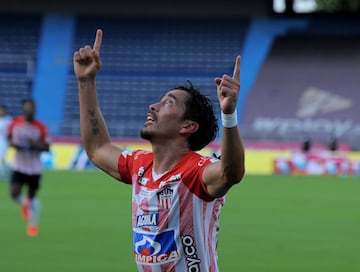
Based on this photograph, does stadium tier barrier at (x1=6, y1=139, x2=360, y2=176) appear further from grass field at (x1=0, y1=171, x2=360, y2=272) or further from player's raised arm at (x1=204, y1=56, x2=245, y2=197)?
player's raised arm at (x1=204, y1=56, x2=245, y2=197)

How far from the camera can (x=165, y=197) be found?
16.9 ft

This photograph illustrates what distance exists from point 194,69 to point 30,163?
93.0ft

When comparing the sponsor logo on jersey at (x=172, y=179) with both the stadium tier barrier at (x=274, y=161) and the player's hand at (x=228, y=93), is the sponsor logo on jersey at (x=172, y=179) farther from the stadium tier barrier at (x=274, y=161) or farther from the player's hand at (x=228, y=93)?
the stadium tier barrier at (x=274, y=161)

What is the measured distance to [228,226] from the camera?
A: 15781 millimetres

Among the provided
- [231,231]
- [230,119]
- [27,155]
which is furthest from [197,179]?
[27,155]

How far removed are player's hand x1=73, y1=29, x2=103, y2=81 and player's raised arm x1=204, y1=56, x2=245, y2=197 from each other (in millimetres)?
1165

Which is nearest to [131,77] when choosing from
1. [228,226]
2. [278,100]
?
[278,100]

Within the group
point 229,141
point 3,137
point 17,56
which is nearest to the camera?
point 229,141

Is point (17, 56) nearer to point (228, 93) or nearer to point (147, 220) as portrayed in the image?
point (147, 220)

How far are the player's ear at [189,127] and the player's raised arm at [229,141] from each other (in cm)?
43

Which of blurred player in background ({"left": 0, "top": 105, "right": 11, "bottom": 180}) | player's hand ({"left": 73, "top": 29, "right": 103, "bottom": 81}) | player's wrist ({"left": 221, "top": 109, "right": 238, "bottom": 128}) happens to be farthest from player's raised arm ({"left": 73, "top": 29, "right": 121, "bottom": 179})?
blurred player in background ({"left": 0, "top": 105, "right": 11, "bottom": 180})

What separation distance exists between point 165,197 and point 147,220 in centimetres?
17

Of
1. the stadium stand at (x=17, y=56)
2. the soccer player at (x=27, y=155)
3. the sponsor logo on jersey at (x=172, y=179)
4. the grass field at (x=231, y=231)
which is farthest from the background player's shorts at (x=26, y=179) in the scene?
the stadium stand at (x=17, y=56)

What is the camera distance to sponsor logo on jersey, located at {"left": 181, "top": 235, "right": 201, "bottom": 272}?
5125mm
